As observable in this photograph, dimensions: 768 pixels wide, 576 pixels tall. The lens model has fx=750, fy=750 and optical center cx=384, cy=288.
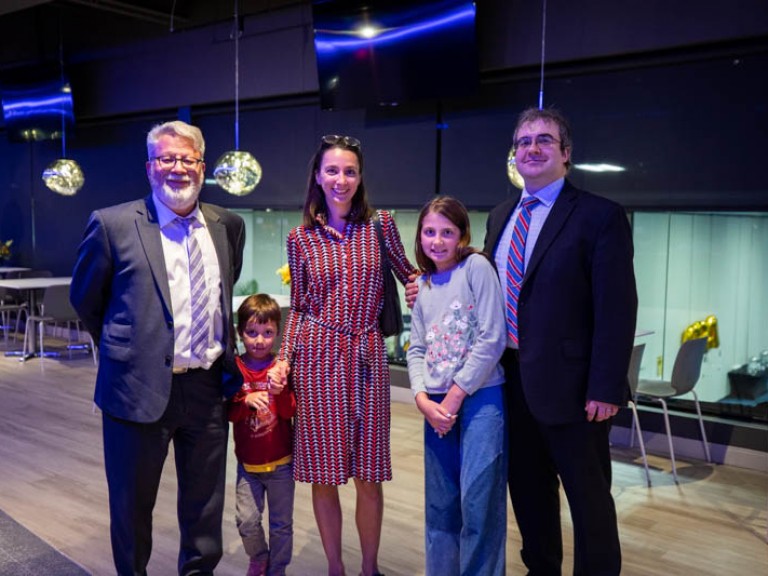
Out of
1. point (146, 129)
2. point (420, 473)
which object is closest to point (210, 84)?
point (146, 129)

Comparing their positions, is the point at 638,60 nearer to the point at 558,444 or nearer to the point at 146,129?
the point at 558,444

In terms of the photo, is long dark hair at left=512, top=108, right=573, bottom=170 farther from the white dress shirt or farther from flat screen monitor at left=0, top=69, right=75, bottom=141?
flat screen monitor at left=0, top=69, right=75, bottom=141

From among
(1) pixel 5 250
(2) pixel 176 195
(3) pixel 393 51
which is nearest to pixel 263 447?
(2) pixel 176 195

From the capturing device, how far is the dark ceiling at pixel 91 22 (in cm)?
816

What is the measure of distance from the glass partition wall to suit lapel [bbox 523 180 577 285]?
2845 mm

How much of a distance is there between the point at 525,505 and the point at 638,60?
3.81 meters

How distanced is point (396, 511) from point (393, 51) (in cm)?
389

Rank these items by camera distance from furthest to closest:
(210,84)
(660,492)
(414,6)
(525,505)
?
(210,84), (414,6), (660,492), (525,505)

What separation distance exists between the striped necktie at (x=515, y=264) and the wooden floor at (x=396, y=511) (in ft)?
4.45

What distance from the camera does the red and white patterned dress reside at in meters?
2.82

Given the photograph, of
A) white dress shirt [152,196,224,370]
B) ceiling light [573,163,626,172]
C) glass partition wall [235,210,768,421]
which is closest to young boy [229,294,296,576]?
white dress shirt [152,196,224,370]

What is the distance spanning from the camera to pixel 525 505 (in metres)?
2.82

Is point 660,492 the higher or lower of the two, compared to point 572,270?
→ lower

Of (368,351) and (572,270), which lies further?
(368,351)
